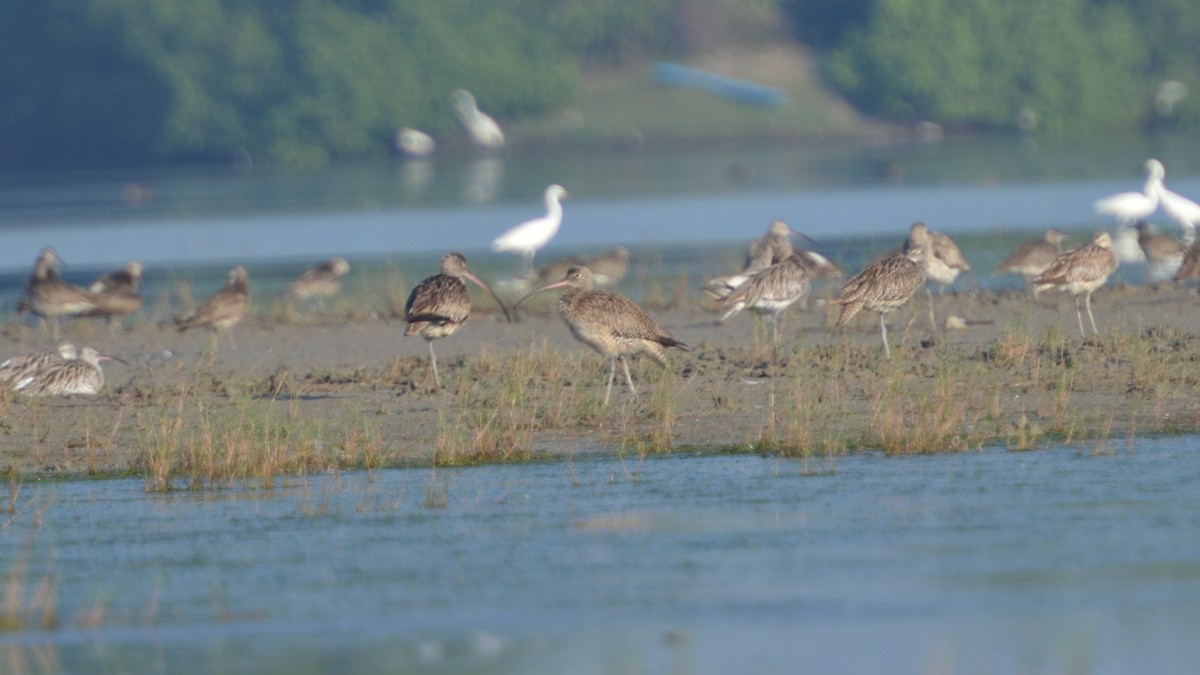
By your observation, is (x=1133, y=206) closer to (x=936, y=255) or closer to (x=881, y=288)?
(x=936, y=255)

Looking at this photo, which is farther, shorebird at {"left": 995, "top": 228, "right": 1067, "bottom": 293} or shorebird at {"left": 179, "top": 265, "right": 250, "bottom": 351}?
shorebird at {"left": 995, "top": 228, "right": 1067, "bottom": 293}

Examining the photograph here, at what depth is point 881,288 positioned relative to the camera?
15.6 metres

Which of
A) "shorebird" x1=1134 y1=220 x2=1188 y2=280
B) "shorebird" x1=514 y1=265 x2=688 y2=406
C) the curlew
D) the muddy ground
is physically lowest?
the muddy ground

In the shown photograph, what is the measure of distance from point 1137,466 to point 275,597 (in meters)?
4.72

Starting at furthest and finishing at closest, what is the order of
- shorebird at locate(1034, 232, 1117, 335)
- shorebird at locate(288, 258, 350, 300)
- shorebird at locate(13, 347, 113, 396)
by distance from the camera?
shorebird at locate(288, 258, 350, 300)
shorebird at locate(1034, 232, 1117, 335)
shorebird at locate(13, 347, 113, 396)

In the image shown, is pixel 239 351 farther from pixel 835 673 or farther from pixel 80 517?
pixel 835 673

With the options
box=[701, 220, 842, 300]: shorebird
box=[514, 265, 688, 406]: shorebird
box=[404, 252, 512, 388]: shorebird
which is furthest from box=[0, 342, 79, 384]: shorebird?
box=[701, 220, 842, 300]: shorebird

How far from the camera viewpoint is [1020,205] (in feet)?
115

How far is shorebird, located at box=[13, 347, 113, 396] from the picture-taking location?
14.4m

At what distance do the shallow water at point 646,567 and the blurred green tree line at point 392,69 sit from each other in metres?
62.2

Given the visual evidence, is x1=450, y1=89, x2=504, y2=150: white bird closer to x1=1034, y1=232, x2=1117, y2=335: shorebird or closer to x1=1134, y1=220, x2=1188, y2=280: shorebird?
x1=1134, y1=220, x2=1188, y2=280: shorebird

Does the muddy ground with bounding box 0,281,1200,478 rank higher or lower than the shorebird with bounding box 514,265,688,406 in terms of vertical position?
lower

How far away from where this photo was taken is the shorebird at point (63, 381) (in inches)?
567

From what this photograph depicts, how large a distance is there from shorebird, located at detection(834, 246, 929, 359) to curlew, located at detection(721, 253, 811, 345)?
586mm
